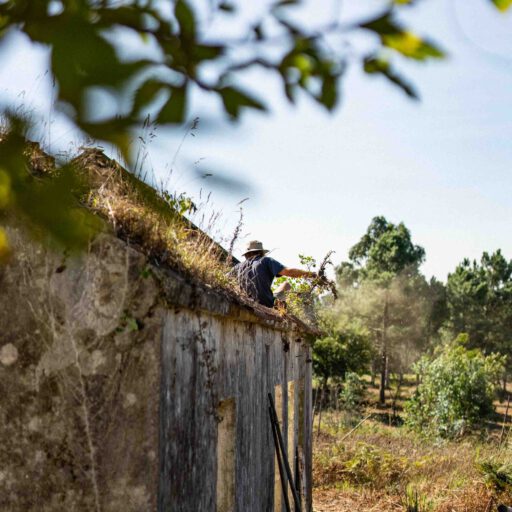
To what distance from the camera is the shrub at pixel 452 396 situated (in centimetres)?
2083

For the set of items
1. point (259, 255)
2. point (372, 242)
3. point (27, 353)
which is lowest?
point (27, 353)

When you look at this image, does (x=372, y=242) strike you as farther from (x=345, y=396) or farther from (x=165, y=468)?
(x=165, y=468)

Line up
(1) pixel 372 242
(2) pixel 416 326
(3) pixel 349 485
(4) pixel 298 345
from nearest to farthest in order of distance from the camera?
1. (4) pixel 298 345
2. (3) pixel 349 485
3. (2) pixel 416 326
4. (1) pixel 372 242

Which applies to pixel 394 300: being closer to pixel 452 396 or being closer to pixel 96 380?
pixel 452 396

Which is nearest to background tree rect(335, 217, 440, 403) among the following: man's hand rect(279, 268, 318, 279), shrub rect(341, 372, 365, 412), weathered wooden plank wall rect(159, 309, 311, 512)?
shrub rect(341, 372, 365, 412)

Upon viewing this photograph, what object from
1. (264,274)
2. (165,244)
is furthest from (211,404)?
(264,274)

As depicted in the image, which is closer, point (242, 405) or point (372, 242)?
point (242, 405)

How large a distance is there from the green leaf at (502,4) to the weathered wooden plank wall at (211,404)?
2692 millimetres

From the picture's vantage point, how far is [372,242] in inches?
1822

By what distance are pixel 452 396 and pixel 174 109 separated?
21907 millimetres

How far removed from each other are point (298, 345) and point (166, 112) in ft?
26.4

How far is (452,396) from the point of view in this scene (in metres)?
21.4

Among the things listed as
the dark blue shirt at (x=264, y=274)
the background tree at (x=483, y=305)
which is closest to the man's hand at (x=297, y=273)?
the dark blue shirt at (x=264, y=274)

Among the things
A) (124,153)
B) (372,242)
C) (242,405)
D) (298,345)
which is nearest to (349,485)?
(298,345)
